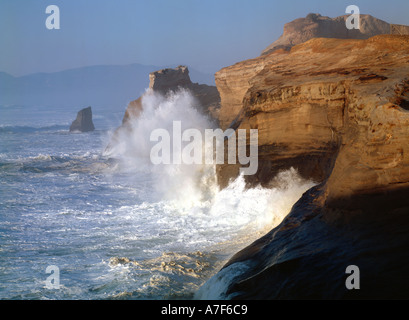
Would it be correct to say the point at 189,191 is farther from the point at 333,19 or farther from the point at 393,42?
the point at 333,19

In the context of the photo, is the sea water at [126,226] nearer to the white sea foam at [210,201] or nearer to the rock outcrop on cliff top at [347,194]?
the white sea foam at [210,201]

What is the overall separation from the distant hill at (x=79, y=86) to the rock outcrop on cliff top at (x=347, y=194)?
92269 mm

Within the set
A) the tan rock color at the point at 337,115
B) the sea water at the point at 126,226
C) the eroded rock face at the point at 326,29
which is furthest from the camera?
the eroded rock face at the point at 326,29

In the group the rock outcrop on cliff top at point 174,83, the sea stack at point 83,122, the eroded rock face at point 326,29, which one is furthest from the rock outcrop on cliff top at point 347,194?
the sea stack at point 83,122

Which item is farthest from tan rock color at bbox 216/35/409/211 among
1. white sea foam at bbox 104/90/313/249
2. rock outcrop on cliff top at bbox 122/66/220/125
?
rock outcrop on cliff top at bbox 122/66/220/125

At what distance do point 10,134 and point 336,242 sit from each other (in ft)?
134

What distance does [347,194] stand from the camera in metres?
6.34

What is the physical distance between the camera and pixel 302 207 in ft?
24.7

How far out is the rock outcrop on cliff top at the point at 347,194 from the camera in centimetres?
537

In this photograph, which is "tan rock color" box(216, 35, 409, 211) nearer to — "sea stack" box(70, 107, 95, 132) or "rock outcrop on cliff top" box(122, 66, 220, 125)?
"rock outcrop on cliff top" box(122, 66, 220, 125)

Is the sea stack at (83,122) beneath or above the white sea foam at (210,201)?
above

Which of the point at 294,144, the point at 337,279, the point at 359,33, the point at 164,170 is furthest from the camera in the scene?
the point at 359,33

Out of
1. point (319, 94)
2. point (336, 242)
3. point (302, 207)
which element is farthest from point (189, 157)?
point (336, 242)

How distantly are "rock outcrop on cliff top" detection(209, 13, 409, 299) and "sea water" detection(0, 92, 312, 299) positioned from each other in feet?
3.19
